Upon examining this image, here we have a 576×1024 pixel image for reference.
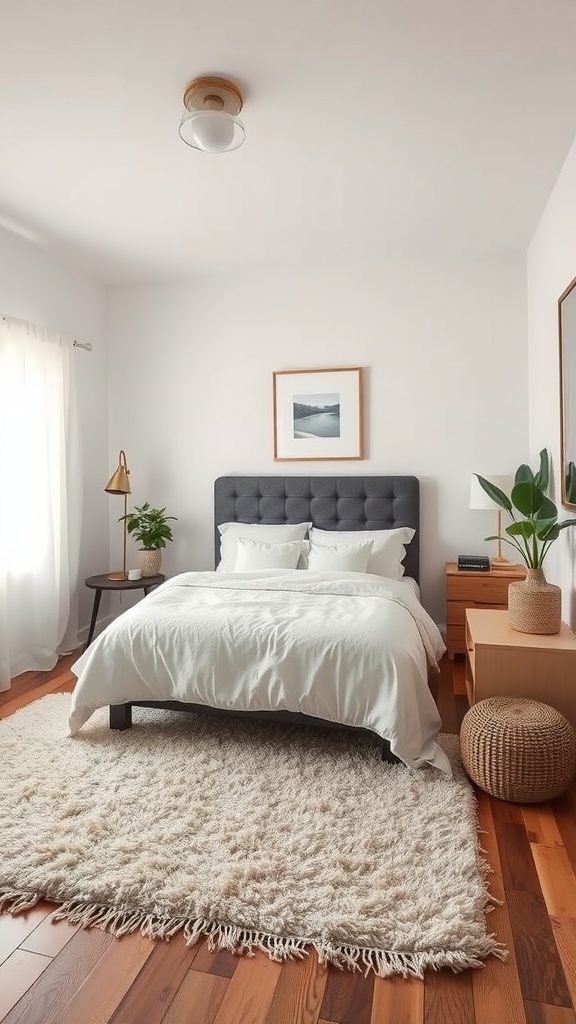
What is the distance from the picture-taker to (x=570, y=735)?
7.31 ft

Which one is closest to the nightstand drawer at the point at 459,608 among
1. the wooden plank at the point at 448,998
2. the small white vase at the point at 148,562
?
the small white vase at the point at 148,562

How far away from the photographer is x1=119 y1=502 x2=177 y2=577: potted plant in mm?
4434

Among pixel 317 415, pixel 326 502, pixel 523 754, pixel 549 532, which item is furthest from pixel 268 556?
pixel 523 754

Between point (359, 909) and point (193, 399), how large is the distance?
3752 mm

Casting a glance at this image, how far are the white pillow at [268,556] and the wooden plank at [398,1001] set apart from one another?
2.54 m

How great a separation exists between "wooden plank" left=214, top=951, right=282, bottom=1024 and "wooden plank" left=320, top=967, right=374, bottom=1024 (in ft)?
0.43

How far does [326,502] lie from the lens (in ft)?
14.4

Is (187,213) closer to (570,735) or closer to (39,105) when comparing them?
(39,105)

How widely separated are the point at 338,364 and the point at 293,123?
1973 millimetres

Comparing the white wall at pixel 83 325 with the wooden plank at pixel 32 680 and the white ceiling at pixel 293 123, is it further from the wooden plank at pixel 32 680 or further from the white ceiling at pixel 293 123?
the wooden plank at pixel 32 680

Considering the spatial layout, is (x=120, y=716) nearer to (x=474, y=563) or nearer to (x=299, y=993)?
(x=299, y=993)

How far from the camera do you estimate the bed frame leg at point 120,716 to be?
288 centimetres

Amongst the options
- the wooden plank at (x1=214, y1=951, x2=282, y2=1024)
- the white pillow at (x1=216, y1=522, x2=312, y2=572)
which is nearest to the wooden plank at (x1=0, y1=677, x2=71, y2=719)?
the white pillow at (x1=216, y1=522, x2=312, y2=572)

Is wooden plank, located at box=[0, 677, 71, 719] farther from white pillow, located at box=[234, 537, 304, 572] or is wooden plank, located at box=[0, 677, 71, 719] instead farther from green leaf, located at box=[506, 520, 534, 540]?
green leaf, located at box=[506, 520, 534, 540]
